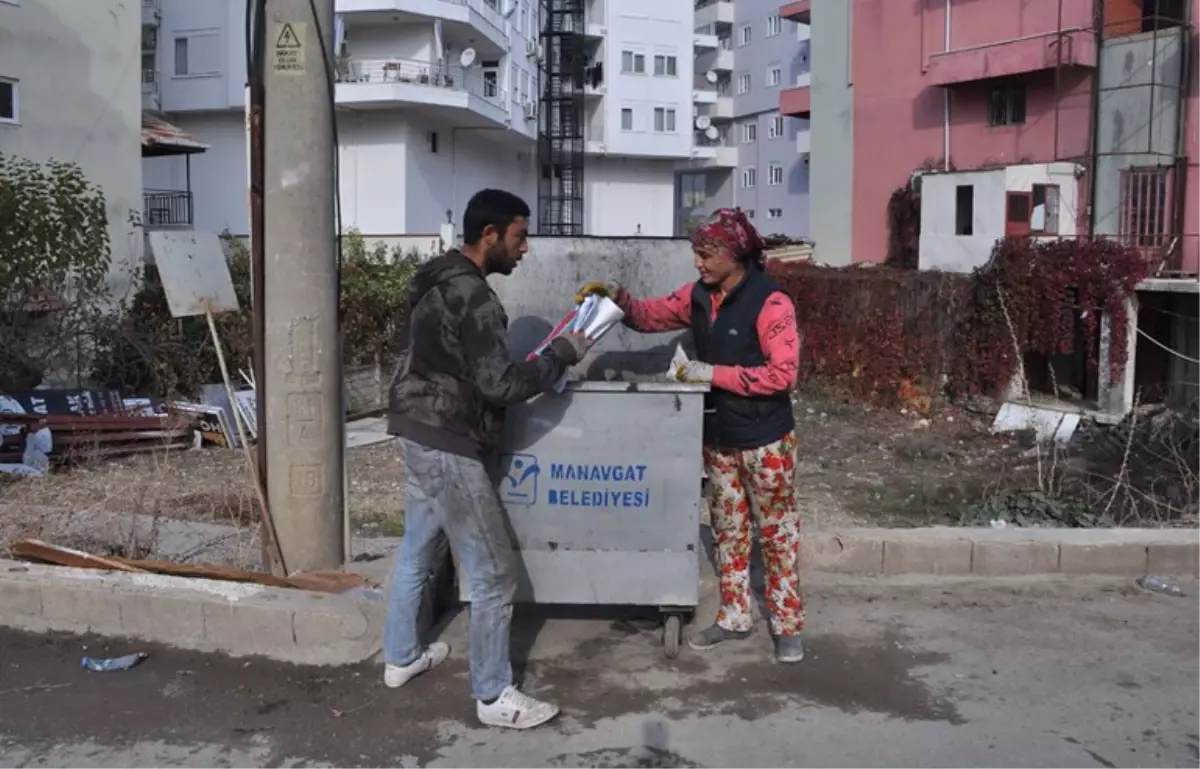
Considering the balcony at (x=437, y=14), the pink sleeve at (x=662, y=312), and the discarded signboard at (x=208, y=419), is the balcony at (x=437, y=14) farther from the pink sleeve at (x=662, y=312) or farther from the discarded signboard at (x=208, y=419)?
the pink sleeve at (x=662, y=312)

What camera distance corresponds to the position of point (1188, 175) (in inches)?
845

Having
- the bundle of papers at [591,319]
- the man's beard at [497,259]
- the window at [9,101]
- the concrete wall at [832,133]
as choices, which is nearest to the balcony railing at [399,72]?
the concrete wall at [832,133]

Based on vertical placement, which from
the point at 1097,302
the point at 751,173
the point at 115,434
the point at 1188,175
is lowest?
Answer: the point at 115,434

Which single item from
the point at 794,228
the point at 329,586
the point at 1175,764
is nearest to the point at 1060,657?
the point at 1175,764

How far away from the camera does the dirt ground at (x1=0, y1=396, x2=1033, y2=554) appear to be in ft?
24.7

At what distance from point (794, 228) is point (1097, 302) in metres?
32.2

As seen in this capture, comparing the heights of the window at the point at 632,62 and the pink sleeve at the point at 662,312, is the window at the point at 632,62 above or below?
above

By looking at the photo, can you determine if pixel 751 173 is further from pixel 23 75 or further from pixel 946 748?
pixel 946 748

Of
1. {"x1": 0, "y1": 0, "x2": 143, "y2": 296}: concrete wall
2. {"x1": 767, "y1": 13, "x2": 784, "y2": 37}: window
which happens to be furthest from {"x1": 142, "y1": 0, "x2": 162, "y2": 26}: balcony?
{"x1": 767, "y1": 13, "x2": 784, "y2": 37}: window

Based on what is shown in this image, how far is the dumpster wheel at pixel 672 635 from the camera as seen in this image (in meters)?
4.52

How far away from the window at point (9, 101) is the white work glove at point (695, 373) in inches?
672

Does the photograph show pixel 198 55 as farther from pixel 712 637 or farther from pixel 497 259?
pixel 712 637

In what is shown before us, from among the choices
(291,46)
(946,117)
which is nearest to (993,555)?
(291,46)

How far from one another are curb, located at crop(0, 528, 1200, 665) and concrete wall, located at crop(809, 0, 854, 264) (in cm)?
2430
